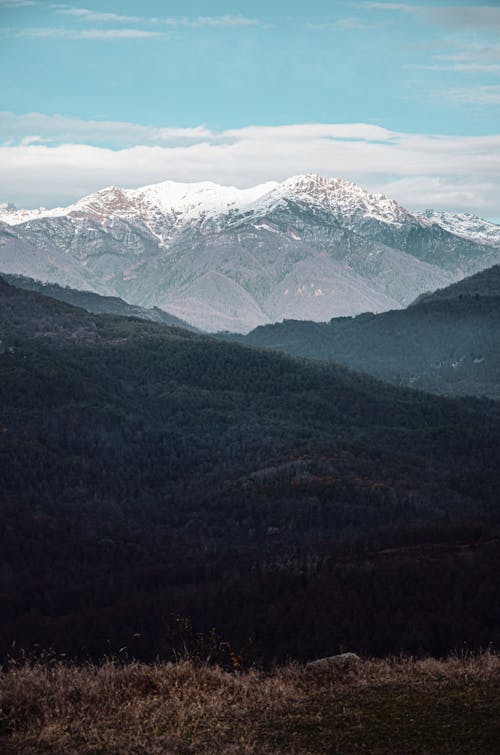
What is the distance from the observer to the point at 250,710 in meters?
25.4

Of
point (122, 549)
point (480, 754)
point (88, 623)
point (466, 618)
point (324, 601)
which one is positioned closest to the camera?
point (480, 754)

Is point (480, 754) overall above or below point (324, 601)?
above

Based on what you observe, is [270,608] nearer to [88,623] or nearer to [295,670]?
[88,623]

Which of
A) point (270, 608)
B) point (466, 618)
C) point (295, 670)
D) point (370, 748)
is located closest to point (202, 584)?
point (270, 608)

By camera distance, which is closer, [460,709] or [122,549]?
[460,709]

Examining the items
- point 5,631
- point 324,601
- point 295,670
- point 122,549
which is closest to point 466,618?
point 324,601

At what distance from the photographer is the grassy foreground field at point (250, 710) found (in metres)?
22.8

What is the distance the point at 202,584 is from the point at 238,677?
295 ft

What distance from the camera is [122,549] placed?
16950 centimetres

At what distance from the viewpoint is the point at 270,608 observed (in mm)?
86250

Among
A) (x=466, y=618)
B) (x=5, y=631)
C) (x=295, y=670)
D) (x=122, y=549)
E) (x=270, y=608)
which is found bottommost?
(x=122, y=549)

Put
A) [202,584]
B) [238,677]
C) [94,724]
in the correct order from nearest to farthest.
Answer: [94,724]
[238,677]
[202,584]

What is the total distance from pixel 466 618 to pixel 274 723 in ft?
155

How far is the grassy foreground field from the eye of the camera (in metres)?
22.8
